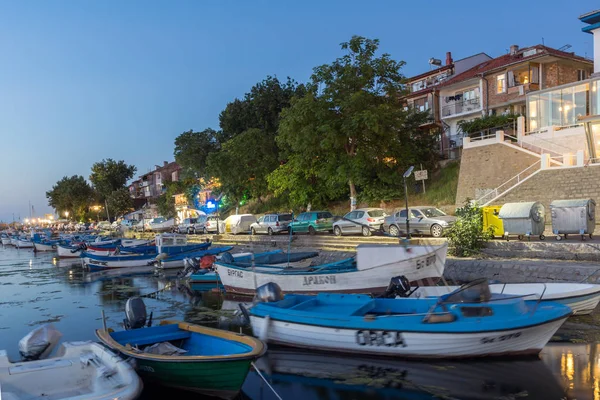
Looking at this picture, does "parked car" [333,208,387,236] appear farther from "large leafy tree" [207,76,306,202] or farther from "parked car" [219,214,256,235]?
"large leafy tree" [207,76,306,202]

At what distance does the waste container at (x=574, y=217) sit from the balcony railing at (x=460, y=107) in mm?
20178

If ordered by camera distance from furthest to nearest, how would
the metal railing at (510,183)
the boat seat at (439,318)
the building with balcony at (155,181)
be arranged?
the building with balcony at (155,181), the metal railing at (510,183), the boat seat at (439,318)

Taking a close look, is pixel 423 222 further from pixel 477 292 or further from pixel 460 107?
pixel 460 107

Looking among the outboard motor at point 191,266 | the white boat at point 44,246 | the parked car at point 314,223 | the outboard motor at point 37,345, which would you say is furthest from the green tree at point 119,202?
the outboard motor at point 37,345

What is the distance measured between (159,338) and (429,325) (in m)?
4.88

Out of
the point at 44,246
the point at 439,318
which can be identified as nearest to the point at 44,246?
the point at 44,246

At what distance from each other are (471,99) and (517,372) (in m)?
32.4

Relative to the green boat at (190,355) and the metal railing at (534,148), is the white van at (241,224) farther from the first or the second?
the green boat at (190,355)

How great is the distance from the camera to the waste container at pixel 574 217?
1759cm

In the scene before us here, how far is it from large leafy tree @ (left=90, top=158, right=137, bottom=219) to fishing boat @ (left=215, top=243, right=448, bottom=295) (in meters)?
72.5


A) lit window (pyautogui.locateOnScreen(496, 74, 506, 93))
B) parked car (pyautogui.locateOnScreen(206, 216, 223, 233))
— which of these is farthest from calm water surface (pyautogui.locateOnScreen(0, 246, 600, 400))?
lit window (pyautogui.locateOnScreen(496, 74, 506, 93))

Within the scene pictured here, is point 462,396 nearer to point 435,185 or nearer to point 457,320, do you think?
point 457,320

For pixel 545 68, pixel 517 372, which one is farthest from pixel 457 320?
pixel 545 68

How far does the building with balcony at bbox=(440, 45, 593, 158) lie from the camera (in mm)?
33812
